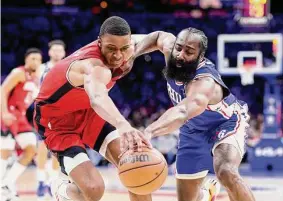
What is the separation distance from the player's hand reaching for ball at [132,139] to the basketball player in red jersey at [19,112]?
4326 millimetres

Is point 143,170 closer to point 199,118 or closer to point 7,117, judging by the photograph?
point 199,118

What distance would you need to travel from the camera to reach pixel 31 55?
8523mm

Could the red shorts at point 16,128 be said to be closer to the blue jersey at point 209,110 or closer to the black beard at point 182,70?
the blue jersey at point 209,110

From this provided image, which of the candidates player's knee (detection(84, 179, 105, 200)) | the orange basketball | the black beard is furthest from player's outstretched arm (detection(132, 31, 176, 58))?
the orange basketball

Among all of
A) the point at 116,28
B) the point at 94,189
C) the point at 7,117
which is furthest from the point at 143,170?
the point at 7,117

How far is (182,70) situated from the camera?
16.1ft

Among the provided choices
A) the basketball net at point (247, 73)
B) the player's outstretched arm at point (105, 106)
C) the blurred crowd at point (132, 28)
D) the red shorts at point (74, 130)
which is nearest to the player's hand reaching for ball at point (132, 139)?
the player's outstretched arm at point (105, 106)

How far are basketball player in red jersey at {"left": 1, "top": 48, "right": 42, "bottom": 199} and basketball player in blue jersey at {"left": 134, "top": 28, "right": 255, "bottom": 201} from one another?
305cm

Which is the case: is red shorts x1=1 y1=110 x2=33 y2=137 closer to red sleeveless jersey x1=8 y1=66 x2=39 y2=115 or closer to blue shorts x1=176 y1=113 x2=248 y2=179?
red sleeveless jersey x1=8 y1=66 x2=39 y2=115

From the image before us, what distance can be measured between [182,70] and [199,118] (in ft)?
2.25

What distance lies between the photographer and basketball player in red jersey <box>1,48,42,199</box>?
818cm

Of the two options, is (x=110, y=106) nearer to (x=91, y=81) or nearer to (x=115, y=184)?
(x=91, y=81)

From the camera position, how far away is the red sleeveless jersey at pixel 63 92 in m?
4.98

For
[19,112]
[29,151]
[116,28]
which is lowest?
[29,151]
